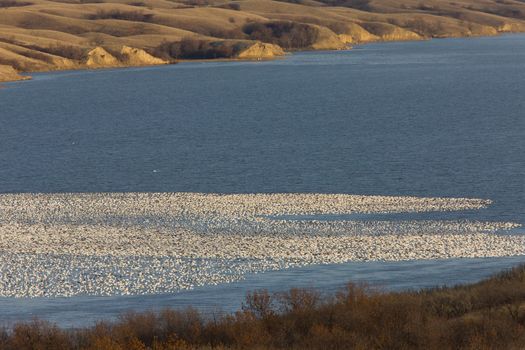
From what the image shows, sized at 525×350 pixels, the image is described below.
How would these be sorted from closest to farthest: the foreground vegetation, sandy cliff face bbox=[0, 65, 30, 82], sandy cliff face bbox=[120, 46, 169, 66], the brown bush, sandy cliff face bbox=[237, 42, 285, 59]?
the foreground vegetation < sandy cliff face bbox=[0, 65, 30, 82] < sandy cliff face bbox=[120, 46, 169, 66] < sandy cliff face bbox=[237, 42, 285, 59] < the brown bush

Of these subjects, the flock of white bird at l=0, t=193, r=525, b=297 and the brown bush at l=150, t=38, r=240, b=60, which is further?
the brown bush at l=150, t=38, r=240, b=60

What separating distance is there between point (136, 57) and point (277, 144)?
107 m

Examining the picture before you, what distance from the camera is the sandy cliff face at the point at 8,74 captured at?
134 m

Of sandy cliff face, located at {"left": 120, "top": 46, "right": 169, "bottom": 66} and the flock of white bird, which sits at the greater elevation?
the flock of white bird

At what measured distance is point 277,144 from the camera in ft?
213

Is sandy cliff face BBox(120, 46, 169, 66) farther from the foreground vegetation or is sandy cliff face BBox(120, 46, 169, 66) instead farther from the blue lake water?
the foreground vegetation

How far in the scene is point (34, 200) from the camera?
4531 cm

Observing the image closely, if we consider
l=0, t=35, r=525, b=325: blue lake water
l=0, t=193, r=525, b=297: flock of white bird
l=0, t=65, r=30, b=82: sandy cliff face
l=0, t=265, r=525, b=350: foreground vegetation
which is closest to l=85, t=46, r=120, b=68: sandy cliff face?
l=0, t=65, r=30, b=82: sandy cliff face

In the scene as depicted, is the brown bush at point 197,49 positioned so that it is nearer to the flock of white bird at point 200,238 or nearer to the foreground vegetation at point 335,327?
the flock of white bird at point 200,238

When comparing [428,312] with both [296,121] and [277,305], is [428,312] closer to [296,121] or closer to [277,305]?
[277,305]

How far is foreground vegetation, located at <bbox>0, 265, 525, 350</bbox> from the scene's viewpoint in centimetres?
1972

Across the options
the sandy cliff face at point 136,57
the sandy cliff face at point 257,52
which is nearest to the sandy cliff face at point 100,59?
the sandy cliff face at point 136,57

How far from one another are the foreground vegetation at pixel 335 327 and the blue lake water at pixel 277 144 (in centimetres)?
447

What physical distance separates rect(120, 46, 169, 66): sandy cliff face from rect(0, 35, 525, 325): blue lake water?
35.3 meters
